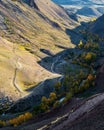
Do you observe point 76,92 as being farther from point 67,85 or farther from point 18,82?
point 18,82

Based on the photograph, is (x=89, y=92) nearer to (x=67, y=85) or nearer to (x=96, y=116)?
(x=67, y=85)

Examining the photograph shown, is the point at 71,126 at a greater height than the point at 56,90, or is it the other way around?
the point at 71,126

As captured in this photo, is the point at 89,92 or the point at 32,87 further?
the point at 32,87

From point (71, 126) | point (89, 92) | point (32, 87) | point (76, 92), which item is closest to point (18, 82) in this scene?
point (32, 87)

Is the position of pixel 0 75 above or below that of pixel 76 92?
above

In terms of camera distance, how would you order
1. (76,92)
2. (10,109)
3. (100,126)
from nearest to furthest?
(100,126) → (76,92) → (10,109)

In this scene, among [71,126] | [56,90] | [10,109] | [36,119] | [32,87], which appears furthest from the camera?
[32,87]

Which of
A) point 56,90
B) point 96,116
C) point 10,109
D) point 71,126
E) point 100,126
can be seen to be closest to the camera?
point 100,126

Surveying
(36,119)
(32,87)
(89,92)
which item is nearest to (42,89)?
(32,87)

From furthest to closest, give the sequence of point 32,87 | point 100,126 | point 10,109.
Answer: point 32,87 < point 10,109 < point 100,126
